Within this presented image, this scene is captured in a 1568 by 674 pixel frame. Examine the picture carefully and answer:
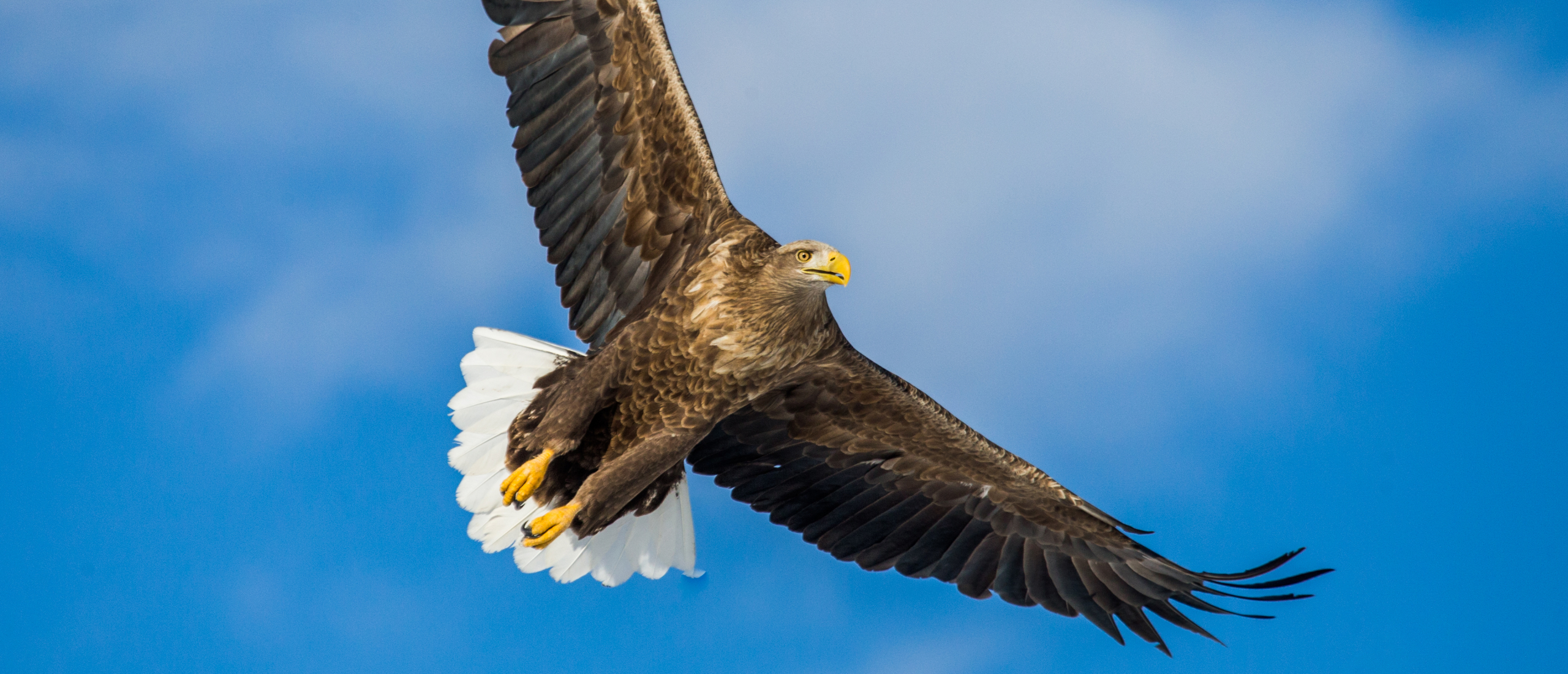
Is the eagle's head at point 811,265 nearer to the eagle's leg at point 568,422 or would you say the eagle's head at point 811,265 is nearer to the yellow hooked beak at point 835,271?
the yellow hooked beak at point 835,271

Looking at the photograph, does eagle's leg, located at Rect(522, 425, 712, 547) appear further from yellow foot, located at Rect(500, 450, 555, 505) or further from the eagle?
yellow foot, located at Rect(500, 450, 555, 505)

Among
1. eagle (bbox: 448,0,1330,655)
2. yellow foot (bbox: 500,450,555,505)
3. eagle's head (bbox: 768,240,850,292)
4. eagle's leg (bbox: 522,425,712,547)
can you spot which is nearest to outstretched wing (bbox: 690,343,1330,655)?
eagle (bbox: 448,0,1330,655)

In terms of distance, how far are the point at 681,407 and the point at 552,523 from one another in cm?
85

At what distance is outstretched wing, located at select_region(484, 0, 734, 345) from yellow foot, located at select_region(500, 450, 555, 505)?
767 mm

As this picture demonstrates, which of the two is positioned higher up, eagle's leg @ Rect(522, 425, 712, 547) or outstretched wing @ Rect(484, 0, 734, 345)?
outstretched wing @ Rect(484, 0, 734, 345)

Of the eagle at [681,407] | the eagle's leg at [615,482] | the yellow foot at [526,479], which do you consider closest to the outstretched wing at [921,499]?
the eagle at [681,407]

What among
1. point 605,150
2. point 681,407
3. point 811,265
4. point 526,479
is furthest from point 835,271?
point 526,479

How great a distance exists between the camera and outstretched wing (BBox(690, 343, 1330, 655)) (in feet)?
24.2

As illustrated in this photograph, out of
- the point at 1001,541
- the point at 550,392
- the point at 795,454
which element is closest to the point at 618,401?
the point at 550,392

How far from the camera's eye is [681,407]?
263 inches

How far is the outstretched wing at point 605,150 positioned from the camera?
653cm

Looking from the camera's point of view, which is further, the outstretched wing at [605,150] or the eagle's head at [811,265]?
the outstretched wing at [605,150]

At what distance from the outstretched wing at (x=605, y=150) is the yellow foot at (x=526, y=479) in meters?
0.77

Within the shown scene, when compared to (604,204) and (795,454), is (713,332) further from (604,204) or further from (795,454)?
(795,454)
